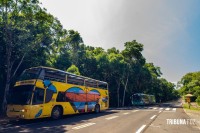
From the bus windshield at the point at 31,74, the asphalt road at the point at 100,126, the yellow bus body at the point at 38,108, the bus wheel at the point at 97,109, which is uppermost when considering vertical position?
the bus windshield at the point at 31,74

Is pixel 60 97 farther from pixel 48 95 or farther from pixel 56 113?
pixel 48 95

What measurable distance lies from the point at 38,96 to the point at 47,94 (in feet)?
3.26

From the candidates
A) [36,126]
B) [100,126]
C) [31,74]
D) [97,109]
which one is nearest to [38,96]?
[31,74]

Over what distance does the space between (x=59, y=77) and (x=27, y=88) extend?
3384mm

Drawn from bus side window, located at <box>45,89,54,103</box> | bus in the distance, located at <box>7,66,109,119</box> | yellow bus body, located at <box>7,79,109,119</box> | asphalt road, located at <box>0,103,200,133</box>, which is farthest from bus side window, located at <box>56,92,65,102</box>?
asphalt road, located at <box>0,103,200,133</box>

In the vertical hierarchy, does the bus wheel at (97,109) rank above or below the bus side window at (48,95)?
below

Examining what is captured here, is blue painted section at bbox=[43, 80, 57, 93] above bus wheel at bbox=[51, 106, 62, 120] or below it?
above

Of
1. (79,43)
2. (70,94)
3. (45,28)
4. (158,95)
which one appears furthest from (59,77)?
(158,95)

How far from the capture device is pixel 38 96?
14375 millimetres

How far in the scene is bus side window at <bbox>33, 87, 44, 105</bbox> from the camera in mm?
14058

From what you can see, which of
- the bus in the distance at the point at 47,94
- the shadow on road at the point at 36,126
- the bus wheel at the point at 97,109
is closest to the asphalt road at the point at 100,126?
the shadow on road at the point at 36,126

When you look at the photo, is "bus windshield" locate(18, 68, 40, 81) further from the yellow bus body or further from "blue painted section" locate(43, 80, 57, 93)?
"blue painted section" locate(43, 80, 57, 93)

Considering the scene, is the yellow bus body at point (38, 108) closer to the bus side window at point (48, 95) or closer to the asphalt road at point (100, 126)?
the bus side window at point (48, 95)

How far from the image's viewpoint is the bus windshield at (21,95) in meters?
13.8
